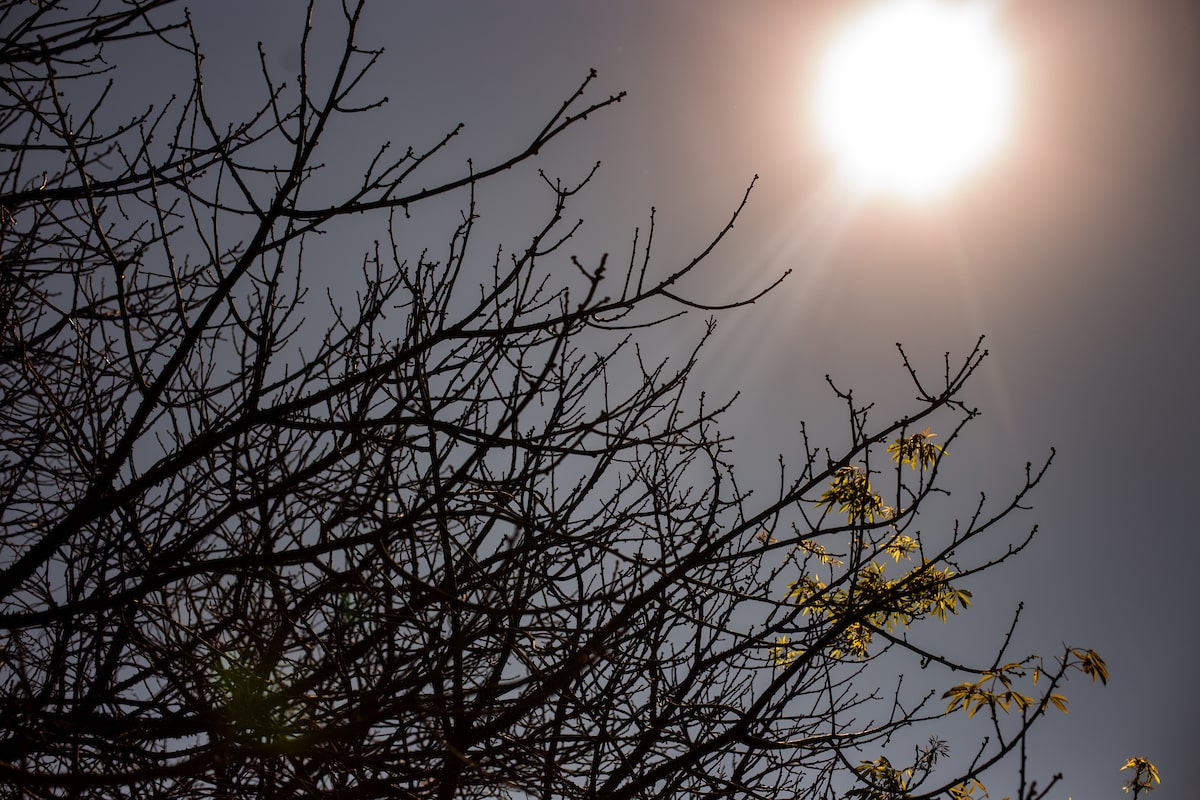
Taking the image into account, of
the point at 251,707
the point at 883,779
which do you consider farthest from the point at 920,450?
the point at 251,707

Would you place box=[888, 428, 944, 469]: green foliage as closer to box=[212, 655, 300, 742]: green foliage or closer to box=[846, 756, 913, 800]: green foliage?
box=[846, 756, 913, 800]: green foliage

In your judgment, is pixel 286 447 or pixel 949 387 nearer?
pixel 949 387

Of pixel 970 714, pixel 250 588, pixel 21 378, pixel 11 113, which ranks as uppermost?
pixel 11 113

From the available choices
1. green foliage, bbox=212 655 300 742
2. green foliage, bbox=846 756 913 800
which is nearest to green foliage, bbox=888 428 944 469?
green foliage, bbox=846 756 913 800

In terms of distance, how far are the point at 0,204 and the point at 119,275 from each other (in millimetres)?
1630

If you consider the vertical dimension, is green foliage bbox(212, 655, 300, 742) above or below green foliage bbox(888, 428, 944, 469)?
below

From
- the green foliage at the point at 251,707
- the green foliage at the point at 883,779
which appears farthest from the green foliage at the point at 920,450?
the green foliage at the point at 251,707

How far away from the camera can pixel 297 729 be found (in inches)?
78.0

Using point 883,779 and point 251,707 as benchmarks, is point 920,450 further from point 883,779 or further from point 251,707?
point 251,707

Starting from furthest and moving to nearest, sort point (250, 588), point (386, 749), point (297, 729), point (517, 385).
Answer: point (250, 588), point (517, 385), point (386, 749), point (297, 729)

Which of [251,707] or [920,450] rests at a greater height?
[920,450]

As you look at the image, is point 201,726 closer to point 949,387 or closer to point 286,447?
point 286,447

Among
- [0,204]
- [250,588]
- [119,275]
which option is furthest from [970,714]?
[0,204]

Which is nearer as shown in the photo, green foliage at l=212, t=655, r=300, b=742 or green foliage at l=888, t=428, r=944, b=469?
green foliage at l=212, t=655, r=300, b=742
